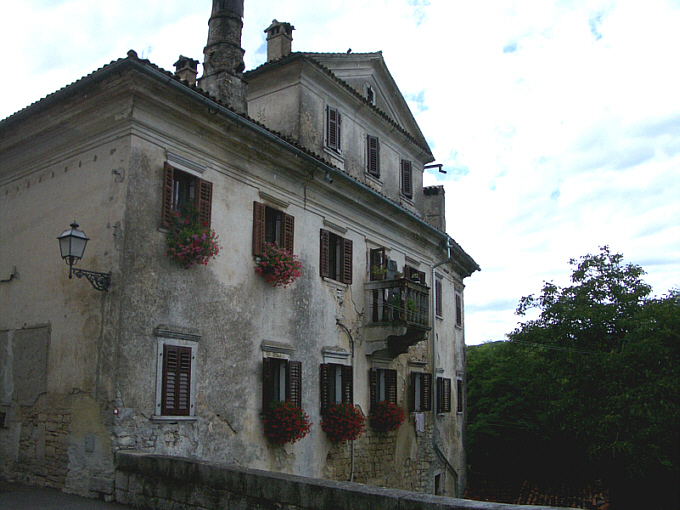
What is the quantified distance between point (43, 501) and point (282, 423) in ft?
14.7

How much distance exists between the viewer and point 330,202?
50.9ft

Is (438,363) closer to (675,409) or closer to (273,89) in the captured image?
(675,409)

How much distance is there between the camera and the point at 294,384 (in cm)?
1328

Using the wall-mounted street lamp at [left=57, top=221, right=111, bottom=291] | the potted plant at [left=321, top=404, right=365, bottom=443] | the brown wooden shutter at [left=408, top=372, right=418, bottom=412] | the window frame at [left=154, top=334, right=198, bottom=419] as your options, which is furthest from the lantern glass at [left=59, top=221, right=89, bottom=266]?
the brown wooden shutter at [left=408, top=372, right=418, bottom=412]

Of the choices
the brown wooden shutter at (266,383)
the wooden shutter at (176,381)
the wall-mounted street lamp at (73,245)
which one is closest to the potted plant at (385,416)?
the brown wooden shutter at (266,383)

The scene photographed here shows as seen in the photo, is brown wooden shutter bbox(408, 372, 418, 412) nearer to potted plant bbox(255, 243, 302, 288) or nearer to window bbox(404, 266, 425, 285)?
window bbox(404, 266, 425, 285)

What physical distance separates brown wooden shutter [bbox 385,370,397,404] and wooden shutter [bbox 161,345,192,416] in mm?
7604

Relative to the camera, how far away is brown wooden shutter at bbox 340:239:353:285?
52.1 feet

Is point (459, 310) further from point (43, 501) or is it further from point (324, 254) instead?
point (43, 501)

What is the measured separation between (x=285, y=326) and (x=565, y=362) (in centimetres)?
1647

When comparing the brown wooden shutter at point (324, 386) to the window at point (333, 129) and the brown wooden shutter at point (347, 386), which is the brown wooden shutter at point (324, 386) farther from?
the window at point (333, 129)

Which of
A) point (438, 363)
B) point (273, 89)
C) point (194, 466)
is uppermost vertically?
point (273, 89)

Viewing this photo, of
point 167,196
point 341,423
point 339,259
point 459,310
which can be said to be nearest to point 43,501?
point 167,196

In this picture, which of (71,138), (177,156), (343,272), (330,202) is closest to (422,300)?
(343,272)
